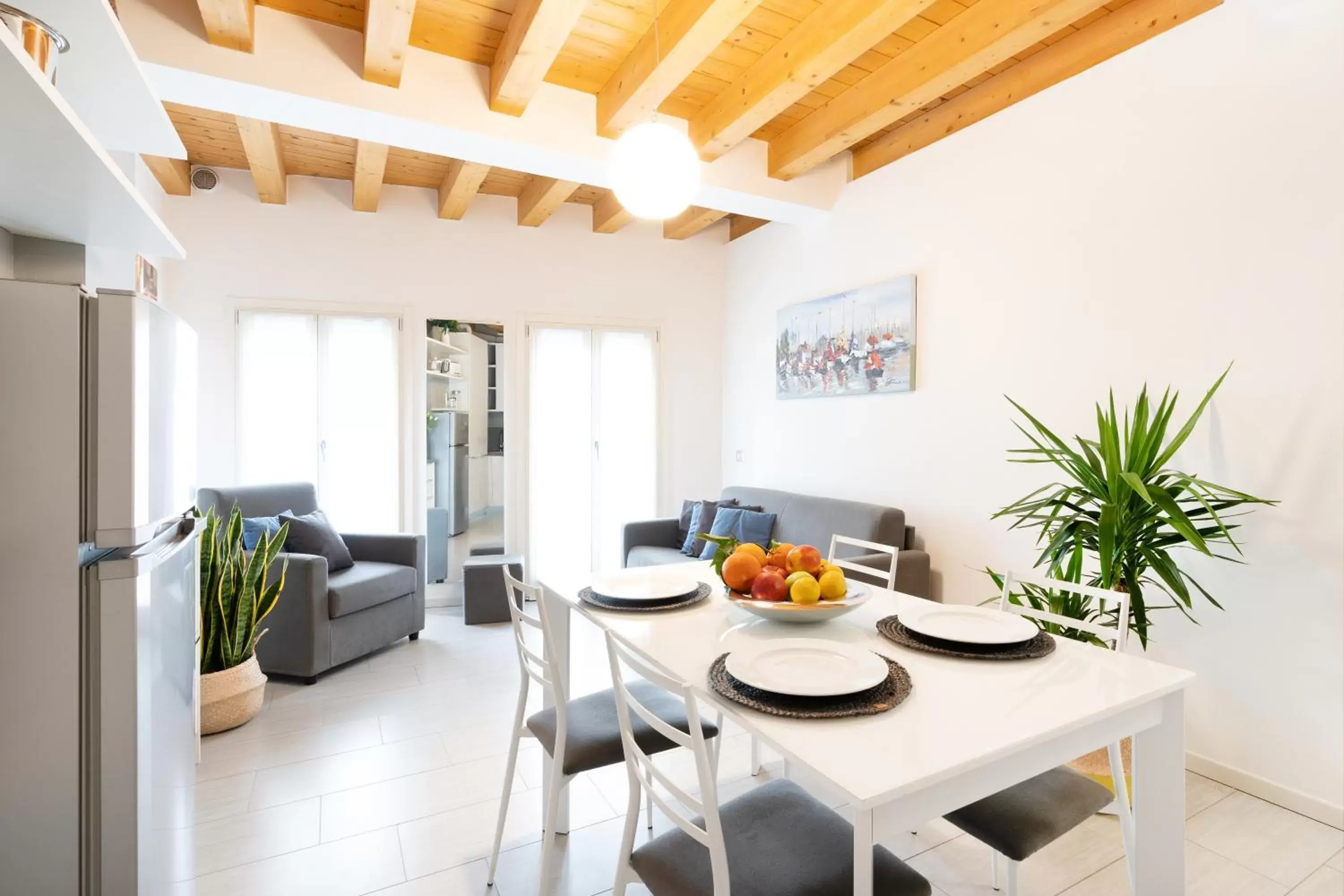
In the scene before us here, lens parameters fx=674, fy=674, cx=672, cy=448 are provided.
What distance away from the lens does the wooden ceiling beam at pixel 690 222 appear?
447 centimetres

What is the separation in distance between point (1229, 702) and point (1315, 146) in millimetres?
1819

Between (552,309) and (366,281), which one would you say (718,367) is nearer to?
(552,309)

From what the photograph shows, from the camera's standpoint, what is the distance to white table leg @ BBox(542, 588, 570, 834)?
186 cm

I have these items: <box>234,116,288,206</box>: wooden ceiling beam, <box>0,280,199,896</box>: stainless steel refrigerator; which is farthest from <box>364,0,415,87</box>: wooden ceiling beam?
<box>0,280,199,896</box>: stainless steel refrigerator

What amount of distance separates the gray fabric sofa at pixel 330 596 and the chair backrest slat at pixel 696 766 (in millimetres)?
2417

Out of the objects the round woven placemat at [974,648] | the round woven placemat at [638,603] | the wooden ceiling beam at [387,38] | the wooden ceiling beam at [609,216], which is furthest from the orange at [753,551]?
the wooden ceiling beam at [609,216]

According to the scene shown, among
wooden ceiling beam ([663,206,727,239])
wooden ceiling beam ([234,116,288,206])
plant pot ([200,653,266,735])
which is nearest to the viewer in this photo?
plant pot ([200,653,266,735])

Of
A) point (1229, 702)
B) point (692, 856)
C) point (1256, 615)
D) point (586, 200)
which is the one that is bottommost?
point (1229, 702)

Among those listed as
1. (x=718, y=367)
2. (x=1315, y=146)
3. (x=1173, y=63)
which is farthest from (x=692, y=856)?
(x=718, y=367)

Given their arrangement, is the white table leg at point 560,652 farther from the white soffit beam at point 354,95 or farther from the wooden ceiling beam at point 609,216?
the wooden ceiling beam at point 609,216

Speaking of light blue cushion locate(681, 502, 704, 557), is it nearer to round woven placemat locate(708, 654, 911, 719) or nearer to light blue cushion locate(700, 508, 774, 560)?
light blue cushion locate(700, 508, 774, 560)

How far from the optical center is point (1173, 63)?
7.96 ft

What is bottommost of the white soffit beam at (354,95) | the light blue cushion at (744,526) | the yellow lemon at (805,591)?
the light blue cushion at (744,526)

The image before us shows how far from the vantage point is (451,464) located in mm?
4641
